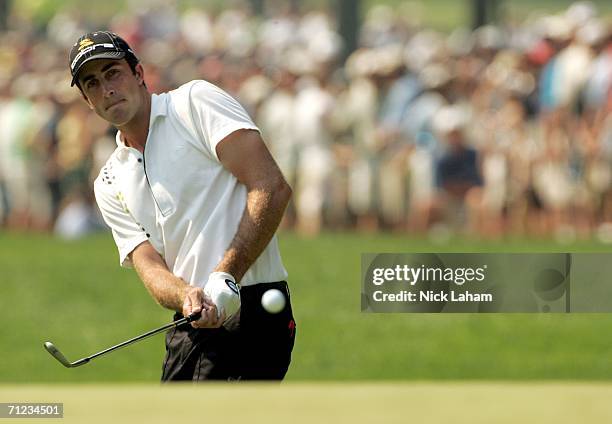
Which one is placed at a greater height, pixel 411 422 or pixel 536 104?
pixel 411 422

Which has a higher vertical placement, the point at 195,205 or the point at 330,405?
the point at 195,205

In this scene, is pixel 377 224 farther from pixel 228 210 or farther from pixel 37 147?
pixel 228 210

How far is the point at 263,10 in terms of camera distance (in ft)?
89.7

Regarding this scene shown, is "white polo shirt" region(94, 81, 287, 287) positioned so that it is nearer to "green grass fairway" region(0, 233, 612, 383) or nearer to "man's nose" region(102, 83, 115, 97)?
"man's nose" region(102, 83, 115, 97)

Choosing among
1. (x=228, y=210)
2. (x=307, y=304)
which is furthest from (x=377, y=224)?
(x=228, y=210)

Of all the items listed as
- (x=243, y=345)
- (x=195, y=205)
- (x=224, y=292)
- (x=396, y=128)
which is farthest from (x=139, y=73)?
(x=396, y=128)

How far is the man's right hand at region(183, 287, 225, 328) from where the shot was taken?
526 cm

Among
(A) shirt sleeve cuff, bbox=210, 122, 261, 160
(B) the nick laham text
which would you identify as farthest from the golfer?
(B) the nick laham text

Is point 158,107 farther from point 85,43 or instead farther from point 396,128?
point 396,128

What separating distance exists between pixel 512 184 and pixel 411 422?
11.6m

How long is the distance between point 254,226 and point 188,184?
0.31 metres

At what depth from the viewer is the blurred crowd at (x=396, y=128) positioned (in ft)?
51.1

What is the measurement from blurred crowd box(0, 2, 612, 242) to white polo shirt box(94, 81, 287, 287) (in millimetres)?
9759

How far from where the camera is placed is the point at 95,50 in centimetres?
548
